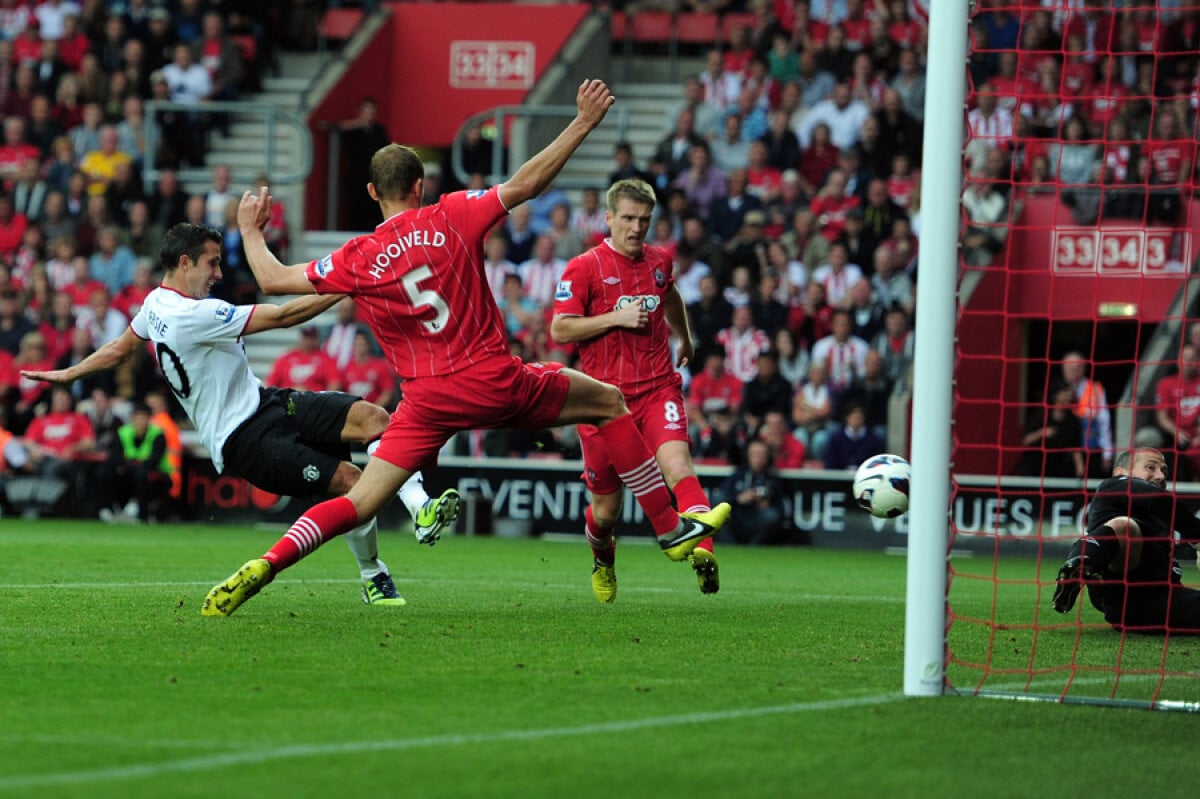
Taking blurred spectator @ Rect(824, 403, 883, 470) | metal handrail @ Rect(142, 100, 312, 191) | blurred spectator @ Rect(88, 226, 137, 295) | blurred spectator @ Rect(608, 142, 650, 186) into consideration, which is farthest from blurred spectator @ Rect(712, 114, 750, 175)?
blurred spectator @ Rect(88, 226, 137, 295)

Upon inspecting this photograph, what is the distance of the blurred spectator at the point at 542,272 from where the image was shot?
20.7m

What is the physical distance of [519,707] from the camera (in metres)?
6.12

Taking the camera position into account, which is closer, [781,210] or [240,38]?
[781,210]

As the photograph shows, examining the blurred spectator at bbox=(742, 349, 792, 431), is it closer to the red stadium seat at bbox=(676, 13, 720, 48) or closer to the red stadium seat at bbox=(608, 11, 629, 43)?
the red stadium seat at bbox=(676, 13, 720, 48)

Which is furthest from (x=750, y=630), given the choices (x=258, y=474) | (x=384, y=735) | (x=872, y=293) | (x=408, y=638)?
(x=872, y=293)

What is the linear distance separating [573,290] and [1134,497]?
3082mm

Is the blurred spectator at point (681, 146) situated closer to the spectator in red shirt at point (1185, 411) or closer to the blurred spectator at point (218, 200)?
the blurred spectator at point (218, 200)

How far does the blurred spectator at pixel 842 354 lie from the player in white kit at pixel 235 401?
9791 millimetres

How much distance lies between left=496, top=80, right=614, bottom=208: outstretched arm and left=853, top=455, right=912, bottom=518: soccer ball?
2911 millimetres

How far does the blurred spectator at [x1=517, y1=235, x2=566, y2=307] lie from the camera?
20672 millimetres

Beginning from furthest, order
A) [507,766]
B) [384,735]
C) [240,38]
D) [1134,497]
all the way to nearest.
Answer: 1. [240,38]
2. [1134,497]
3. [384,735]
4. [507,766]

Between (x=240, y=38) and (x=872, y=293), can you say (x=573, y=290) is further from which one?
(x=240, y=38)

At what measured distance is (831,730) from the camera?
19.1 feet

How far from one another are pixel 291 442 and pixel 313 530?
141 centimetres
